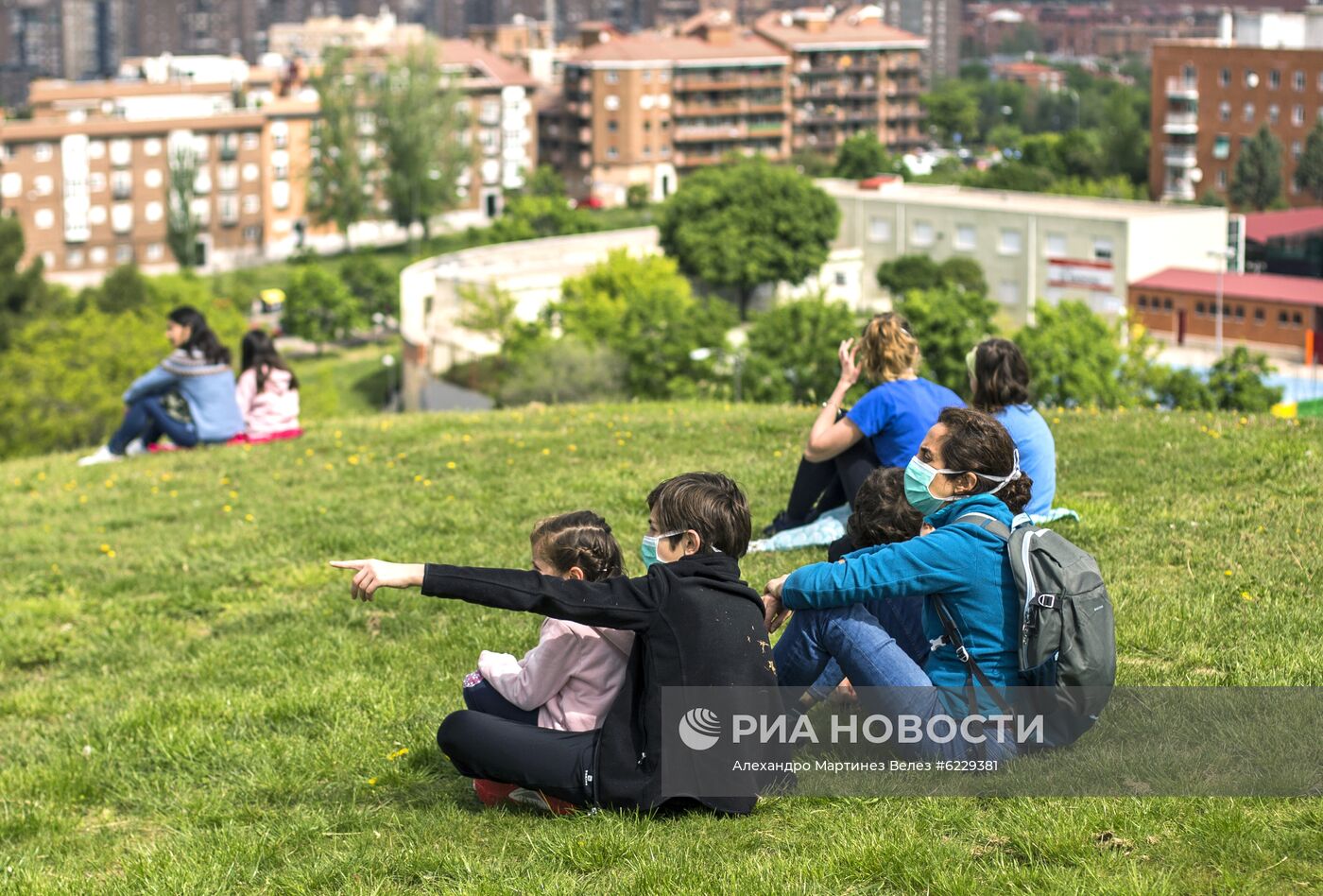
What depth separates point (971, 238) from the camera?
82562 millimetres

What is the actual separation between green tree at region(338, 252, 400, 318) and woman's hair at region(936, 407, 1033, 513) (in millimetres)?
87523

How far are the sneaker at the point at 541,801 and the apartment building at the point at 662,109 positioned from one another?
124 m

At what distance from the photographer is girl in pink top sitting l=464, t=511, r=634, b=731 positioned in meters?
6.38

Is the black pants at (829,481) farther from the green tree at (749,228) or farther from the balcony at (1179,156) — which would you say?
the balcony at (1179,156)

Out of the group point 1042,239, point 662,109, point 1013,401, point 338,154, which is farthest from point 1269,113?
point 1013,401

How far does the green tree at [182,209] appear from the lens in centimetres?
10694

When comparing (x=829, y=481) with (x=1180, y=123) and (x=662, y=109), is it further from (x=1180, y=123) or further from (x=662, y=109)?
(x=662, y=109)

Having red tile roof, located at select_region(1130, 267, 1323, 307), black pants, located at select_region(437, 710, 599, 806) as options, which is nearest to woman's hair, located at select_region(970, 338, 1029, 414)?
black pants, located at select_region(437, 710, 599, 806)

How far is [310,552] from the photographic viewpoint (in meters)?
12.0

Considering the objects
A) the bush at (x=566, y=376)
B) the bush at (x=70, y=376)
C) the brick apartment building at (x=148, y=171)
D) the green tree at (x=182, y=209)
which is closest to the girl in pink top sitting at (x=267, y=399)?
the bush at (x=70, y=376)

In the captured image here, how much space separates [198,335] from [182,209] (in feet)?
316

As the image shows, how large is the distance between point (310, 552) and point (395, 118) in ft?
345

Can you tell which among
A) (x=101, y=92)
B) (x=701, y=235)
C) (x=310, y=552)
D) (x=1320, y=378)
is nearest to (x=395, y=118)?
(x=101, y=92)

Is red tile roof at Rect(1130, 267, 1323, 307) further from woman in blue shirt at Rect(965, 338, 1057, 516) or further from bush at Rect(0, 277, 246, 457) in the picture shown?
woman in blue shirt at Rect(965, 338, 1057, 516)
